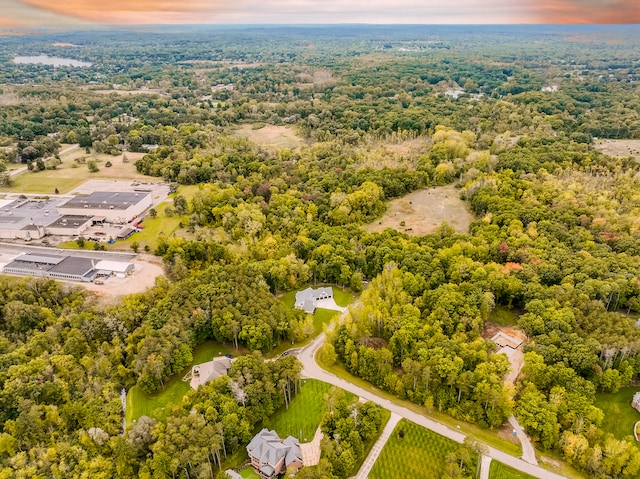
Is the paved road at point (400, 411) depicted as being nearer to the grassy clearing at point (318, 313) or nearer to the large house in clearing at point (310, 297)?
the grassy clearing at point (318, 313)

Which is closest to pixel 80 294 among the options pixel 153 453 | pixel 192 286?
pixel 192 286

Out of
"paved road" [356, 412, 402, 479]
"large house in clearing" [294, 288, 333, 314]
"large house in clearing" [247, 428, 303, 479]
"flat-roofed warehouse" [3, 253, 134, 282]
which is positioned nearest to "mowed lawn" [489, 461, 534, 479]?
"paved road" [356, 412, 402, 479]

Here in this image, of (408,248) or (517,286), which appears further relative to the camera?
(408,248)

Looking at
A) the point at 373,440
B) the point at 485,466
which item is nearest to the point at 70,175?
the point at 373,440

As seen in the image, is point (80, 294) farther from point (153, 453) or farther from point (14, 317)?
point (153, 453)

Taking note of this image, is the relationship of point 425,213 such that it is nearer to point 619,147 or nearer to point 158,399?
point 158,399

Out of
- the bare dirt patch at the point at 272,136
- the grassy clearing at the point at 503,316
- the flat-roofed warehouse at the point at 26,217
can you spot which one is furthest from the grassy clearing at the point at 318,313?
the bare dirt patch at the point at 272,136
